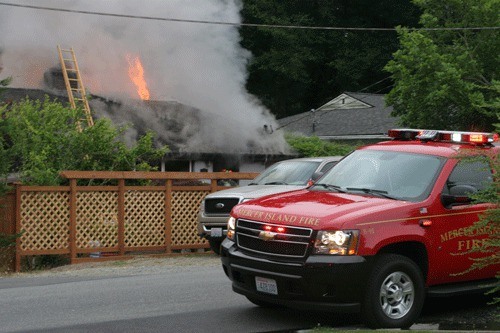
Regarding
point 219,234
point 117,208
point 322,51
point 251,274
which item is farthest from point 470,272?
point 322,51

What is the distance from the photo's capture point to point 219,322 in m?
9.15

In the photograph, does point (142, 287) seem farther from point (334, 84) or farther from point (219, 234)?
point (334, 84)

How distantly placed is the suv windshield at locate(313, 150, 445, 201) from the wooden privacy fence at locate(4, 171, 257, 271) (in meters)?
7.69

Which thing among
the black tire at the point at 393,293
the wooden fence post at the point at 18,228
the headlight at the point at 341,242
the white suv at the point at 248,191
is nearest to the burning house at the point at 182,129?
the white suv at the point at 248,191

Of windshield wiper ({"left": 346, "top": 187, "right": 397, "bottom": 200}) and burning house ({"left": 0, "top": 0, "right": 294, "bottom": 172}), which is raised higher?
burning house ({"left": 0, "top": 0, "right": 294, "bottom": 172})

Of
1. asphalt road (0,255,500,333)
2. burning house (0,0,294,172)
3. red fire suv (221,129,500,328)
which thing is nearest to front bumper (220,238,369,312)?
red fire suv (221,129,500,328)

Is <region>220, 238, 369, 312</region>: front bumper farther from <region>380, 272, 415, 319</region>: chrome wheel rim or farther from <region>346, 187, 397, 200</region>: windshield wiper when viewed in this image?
<region>346, 187, 397, 200</region>: windshield wiper

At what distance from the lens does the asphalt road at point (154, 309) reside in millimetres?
8969

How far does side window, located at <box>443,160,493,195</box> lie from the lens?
9000 millimetres

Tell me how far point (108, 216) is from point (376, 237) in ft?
31.2

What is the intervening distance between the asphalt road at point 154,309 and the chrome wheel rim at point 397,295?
45cm

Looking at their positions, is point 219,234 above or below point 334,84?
below

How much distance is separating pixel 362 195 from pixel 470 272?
4.79 feet

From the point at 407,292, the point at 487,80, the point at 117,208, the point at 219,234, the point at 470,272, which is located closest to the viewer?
the point at 407,292
